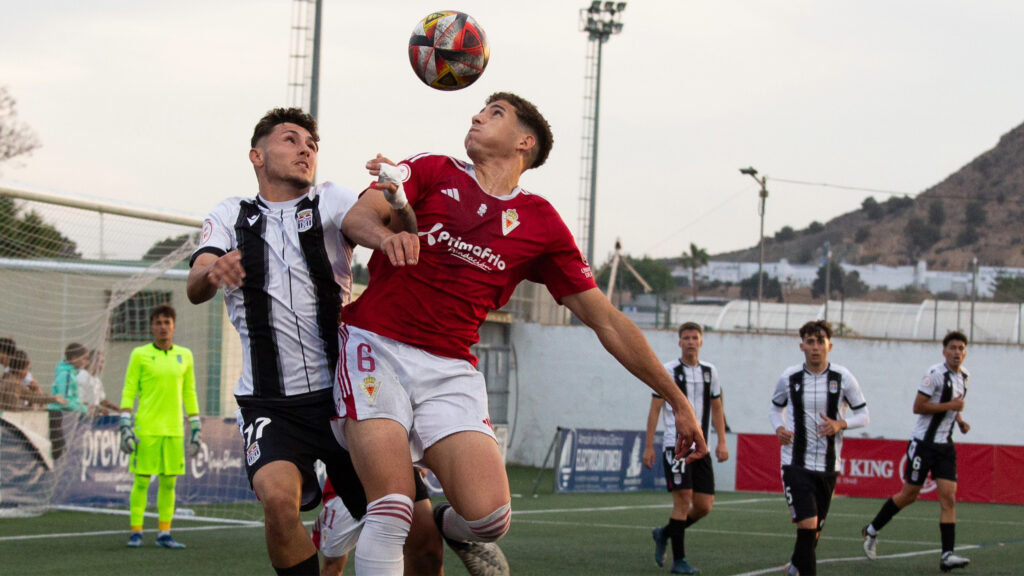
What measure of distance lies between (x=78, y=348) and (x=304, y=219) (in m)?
9.54

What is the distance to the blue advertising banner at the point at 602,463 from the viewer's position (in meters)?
22.8

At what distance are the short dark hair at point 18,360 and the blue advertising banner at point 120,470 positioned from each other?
1.37 meters

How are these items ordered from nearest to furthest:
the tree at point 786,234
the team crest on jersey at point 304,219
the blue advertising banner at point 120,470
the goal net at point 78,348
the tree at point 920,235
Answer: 1. the team crest on jersey at point 304,219
2. the goal net at point 78,348
3. the blue advertising banner at point 120,470
4. the tree at point 920,235
5. the tree at point 786,234

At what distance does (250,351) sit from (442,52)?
173 centimetres

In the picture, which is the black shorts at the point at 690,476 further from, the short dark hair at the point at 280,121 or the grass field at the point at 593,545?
the short dark hair at the point at 280,121

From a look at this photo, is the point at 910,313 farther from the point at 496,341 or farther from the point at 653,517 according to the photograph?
the point at 653,517

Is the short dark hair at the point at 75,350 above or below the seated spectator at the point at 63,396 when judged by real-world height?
above

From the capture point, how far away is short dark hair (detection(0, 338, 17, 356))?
1391cm

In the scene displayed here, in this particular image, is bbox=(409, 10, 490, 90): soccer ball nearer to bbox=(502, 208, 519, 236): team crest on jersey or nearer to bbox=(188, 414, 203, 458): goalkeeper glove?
bbox=(502, 208, 519, 236): team crest on jersey

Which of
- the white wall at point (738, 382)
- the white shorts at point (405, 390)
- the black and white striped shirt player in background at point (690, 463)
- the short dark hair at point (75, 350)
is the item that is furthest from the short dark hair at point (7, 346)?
the white wall at point (738, 382)

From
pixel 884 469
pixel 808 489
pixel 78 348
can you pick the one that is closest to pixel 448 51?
pixel 808 489

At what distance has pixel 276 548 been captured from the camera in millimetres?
5578

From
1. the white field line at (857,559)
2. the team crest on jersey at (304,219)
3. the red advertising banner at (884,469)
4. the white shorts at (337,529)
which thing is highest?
the team crest on jersey at (304,219)

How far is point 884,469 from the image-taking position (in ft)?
80.8
